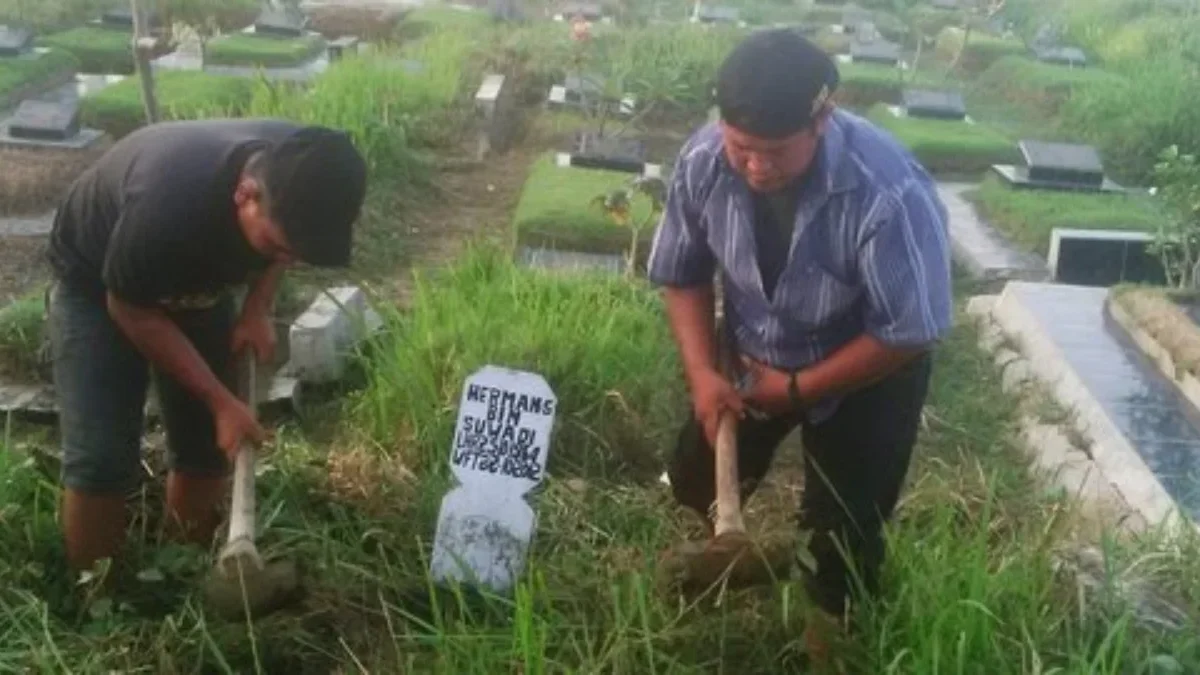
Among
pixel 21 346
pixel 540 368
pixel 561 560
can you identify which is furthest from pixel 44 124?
pixel 561 560

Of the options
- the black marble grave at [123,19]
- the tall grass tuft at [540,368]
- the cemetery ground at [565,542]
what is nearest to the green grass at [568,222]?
the cemetery ground at [565,542]

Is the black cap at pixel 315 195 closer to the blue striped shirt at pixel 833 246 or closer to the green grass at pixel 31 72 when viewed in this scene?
the blue striped shirt at pixel 833 246

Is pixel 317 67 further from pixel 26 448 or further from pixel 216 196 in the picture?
pixel 216 196

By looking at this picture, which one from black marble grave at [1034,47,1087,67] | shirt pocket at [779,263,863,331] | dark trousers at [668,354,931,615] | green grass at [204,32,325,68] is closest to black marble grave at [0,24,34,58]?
green grass at [204,32,325,68]

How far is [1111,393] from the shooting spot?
4.61 m

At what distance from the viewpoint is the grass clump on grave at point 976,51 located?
38.2 ft

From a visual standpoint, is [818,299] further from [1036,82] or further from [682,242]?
[1036,82]

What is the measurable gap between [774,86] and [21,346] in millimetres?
2919

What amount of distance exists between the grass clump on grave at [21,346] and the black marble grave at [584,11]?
7680 millimetres

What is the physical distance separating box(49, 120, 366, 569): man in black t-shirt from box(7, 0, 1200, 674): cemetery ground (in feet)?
0.61

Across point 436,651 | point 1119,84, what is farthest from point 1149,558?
point 1119,84

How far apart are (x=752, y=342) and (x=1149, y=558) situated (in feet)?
3.50

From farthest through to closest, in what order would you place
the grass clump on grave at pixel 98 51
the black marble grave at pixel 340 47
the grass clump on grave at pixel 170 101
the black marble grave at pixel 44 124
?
the black marble grave at pixel 340 47, the grass clump on grave at pixel 98 51, the grass clump on grave at pixel 170 101, the black marble grave at pixel 44 124

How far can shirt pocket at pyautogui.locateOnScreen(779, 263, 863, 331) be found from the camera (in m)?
2.53
